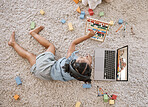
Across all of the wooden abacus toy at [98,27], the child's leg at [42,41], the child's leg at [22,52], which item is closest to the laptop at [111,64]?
the wooden abacus toy at [98,27]

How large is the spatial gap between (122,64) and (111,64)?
0.34ft

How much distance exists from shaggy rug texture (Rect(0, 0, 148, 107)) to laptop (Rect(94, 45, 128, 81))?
9cm

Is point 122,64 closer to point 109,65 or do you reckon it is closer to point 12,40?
point 109,65

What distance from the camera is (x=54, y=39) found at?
141cm

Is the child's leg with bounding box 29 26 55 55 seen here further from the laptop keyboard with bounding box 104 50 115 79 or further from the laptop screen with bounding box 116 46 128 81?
the laptop screen with bounding box 116 46 128 81

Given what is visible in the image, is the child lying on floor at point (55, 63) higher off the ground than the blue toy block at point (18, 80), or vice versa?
the child lying on floor at point (55, 63)

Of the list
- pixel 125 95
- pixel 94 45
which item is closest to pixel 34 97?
pixel 94 45

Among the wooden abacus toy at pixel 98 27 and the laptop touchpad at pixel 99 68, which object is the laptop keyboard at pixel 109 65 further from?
the wooden abacus toy at pixel 98 27

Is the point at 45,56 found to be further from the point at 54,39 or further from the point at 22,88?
the point at 22,88

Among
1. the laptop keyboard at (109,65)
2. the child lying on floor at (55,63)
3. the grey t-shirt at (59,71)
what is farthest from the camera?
the laptop keyboard at (109,65)

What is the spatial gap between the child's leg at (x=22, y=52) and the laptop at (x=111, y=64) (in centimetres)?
58

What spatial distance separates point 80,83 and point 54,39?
495mm

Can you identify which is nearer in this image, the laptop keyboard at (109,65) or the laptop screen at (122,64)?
the laptop screen at (122,64)

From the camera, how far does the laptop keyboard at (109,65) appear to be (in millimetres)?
1258
